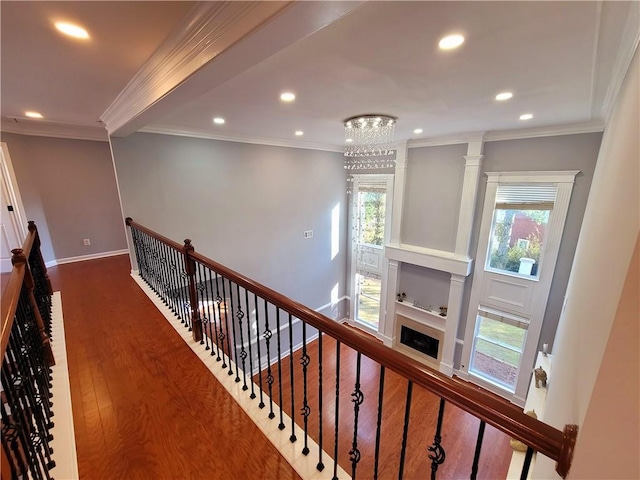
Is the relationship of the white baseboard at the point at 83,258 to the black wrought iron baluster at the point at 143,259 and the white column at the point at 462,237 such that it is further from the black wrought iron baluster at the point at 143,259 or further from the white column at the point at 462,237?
the white column at the point at 462,237

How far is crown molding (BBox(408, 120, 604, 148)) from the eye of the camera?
3.49m

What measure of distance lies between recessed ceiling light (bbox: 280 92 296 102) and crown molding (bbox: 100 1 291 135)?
3.27 ft

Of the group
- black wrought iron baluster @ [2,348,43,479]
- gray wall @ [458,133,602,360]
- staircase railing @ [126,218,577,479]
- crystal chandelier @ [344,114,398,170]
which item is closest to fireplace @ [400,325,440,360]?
gray wall @ [458,133,602,360]

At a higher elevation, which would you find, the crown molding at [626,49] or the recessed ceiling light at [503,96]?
the recessed ceiling light at [503,96]

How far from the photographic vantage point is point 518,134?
3.98 metres

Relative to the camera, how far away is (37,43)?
1.58 m

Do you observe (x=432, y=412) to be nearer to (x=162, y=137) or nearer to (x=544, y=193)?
(x=544, y=193)

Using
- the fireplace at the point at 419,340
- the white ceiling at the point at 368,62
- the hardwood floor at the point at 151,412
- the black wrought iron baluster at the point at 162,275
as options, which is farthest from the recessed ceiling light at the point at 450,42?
the fireplace at the point at 419,340

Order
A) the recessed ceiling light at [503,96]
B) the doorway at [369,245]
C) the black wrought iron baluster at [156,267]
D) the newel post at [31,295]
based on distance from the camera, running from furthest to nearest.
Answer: the doorway at [369,245] < the black wrought iron baluster at [156,267] < the recessed ceiling light at [503,96] < the newel post at [31,295]

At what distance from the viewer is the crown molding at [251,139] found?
385 cm

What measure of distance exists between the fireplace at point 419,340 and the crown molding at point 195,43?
5.61m

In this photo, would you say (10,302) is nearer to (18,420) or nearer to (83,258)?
(18,420)

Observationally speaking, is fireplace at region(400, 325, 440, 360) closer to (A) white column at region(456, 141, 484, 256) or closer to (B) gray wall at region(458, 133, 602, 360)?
(B) gray wall at region(458, 133, 602, 360)

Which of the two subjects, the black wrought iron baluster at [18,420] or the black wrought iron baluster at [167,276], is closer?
the black wrought iron baluster at [18,420]
